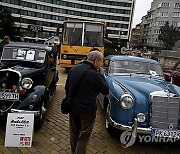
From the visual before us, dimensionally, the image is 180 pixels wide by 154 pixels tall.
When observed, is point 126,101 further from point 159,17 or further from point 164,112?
point 159,17

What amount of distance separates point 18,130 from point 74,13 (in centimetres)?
7545

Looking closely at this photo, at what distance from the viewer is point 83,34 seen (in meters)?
11.5

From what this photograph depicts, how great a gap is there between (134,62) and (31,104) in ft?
9.85

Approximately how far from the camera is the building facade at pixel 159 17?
8006 centimetres

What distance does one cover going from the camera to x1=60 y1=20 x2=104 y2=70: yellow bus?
11.4 m

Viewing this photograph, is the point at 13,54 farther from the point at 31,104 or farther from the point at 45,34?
the point at 45,34

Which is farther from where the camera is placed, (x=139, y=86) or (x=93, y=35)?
(x=93, y=35)

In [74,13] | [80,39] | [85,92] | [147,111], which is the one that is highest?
[74,13]

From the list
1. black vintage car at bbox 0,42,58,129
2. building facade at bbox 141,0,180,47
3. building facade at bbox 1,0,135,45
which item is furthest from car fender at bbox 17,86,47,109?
building facade at bbox 141,0,180,47

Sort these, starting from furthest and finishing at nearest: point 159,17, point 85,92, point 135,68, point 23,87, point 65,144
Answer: point 159,17 → point 135,68 → point 23,87 → point 65,144 → point 85,92

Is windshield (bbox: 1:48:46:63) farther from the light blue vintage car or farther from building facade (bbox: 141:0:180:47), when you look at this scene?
building facade (bbox: 141:0:180:47)

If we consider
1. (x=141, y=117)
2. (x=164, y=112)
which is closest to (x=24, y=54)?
(x=141, y=117)

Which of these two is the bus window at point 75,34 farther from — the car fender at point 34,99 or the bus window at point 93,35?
the car fender at point 34,99

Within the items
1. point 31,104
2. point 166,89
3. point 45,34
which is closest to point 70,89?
point 31,104
